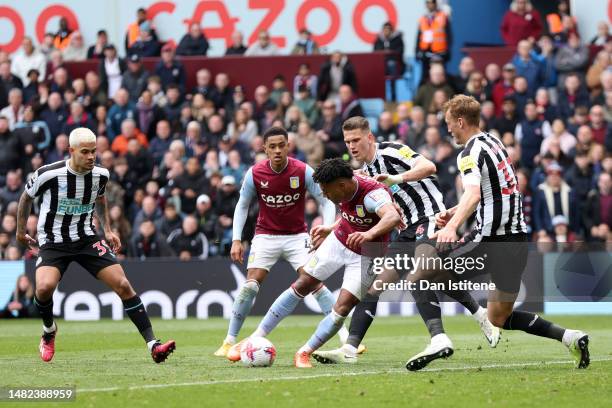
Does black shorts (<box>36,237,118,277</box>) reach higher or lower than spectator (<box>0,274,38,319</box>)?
higher

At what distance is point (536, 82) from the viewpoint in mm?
23422

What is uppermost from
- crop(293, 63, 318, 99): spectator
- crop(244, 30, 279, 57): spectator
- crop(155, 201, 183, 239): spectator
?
crop(244, 30, 279, 57): spectator

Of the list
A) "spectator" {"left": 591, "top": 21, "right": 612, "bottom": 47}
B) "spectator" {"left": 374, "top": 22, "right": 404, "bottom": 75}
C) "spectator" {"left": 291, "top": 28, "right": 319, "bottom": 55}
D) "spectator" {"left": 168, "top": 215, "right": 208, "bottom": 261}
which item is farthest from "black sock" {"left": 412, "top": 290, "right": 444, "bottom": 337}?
"spectator" {"left": 291, "top": 28, "right": 319, "bottom": 55}

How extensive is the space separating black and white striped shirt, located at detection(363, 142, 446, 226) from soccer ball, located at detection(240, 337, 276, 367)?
198 cm

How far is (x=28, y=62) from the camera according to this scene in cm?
2730

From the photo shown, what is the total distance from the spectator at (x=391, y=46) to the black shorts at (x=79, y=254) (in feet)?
45.4

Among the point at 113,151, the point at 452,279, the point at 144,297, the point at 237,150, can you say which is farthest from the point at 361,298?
the point at 113,151

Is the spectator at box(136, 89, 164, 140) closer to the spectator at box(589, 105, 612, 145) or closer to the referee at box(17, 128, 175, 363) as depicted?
the spectator at box(589, 105, 612, 145)

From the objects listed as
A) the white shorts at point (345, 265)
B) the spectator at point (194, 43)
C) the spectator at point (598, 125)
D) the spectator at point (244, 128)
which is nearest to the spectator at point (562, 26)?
the spectator at point (598, 125)

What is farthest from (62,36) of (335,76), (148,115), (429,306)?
(429,306)

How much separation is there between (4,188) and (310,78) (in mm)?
6213

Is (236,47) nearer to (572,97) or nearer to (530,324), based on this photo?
(572,97)

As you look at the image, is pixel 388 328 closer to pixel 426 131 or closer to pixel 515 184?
pixel 426 131

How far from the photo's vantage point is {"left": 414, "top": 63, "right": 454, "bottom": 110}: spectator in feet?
76.6
